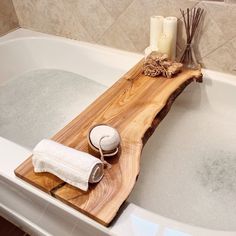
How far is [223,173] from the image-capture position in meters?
1.39

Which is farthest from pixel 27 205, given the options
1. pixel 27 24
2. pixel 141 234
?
pixel 27 24

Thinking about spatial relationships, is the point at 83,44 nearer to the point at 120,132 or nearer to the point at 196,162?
the point at 120,132

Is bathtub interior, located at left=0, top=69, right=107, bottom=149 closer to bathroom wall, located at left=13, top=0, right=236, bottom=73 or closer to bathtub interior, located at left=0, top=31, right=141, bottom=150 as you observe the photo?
bathtub interior, located at left=0, top=31, right=141, bottom=150

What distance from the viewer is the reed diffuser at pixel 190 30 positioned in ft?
4.76

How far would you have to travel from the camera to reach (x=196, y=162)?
57.2 inches

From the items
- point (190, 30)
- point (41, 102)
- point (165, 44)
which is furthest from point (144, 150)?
point (41, 102)

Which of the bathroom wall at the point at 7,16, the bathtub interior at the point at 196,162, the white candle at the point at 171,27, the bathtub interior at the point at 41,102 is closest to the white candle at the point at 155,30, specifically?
the white candle at the point at 171,27

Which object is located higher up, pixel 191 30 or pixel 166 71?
pixel 191 30

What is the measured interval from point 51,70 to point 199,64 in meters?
1.12

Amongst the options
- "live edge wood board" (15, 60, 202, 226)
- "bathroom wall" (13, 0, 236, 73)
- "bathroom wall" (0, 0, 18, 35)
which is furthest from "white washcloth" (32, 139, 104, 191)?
"bathroom wall" (0, 0, 18, 35)

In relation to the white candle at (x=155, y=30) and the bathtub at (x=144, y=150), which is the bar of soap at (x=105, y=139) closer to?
the bathtub at (x=144, y=150)

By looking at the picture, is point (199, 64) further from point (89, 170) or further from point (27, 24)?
point (27, 24)

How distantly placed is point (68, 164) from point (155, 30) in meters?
0.93

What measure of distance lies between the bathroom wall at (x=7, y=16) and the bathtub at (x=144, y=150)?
62 millimetres
